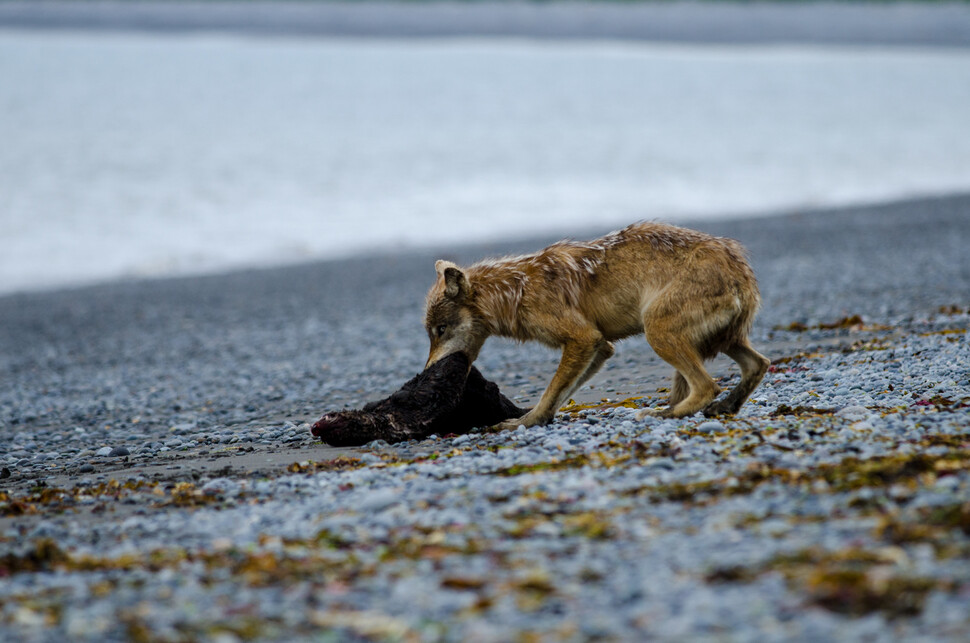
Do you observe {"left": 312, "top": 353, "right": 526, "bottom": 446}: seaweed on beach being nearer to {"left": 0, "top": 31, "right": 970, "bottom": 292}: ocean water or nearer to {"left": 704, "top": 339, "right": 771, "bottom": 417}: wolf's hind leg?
{"left": 704, "top": 339, "right": 771, "bottom": 417}: wolf's hind leg

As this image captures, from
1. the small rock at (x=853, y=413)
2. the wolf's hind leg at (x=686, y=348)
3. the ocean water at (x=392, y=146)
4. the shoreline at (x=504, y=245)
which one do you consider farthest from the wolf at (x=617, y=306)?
the shoreline at (x=504, y=245)

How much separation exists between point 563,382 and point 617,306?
2.65 feet

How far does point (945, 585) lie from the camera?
411 cm

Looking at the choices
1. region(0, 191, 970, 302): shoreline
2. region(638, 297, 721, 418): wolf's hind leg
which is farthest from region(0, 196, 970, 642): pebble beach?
region(0, 191, 970, 302): shoreline

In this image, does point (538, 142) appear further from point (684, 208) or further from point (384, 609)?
point (384, 609)

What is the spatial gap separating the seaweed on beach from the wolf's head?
161mm

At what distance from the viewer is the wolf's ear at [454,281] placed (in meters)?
8.68

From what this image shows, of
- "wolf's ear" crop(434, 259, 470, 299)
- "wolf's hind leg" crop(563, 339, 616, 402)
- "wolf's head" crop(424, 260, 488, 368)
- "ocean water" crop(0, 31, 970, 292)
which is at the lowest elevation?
"wolf's hind leg" crop(563, 339, 616, 402)

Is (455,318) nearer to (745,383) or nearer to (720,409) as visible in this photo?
(720,409)

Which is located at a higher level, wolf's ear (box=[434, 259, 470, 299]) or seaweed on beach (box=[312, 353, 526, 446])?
wolf's ear (box=[434, 259, 470, 299])

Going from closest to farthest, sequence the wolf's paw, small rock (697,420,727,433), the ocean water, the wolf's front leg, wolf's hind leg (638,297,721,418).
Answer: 1. small rock (697,420,727,433)
2. wolf's hind leg (638,297,721,418)
3. the wolf's paw
4. the wolf's front leg
5. the ocean water

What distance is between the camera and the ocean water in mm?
31641

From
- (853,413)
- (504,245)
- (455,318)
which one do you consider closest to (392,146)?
(504,245)

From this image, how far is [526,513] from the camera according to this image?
5.55m
